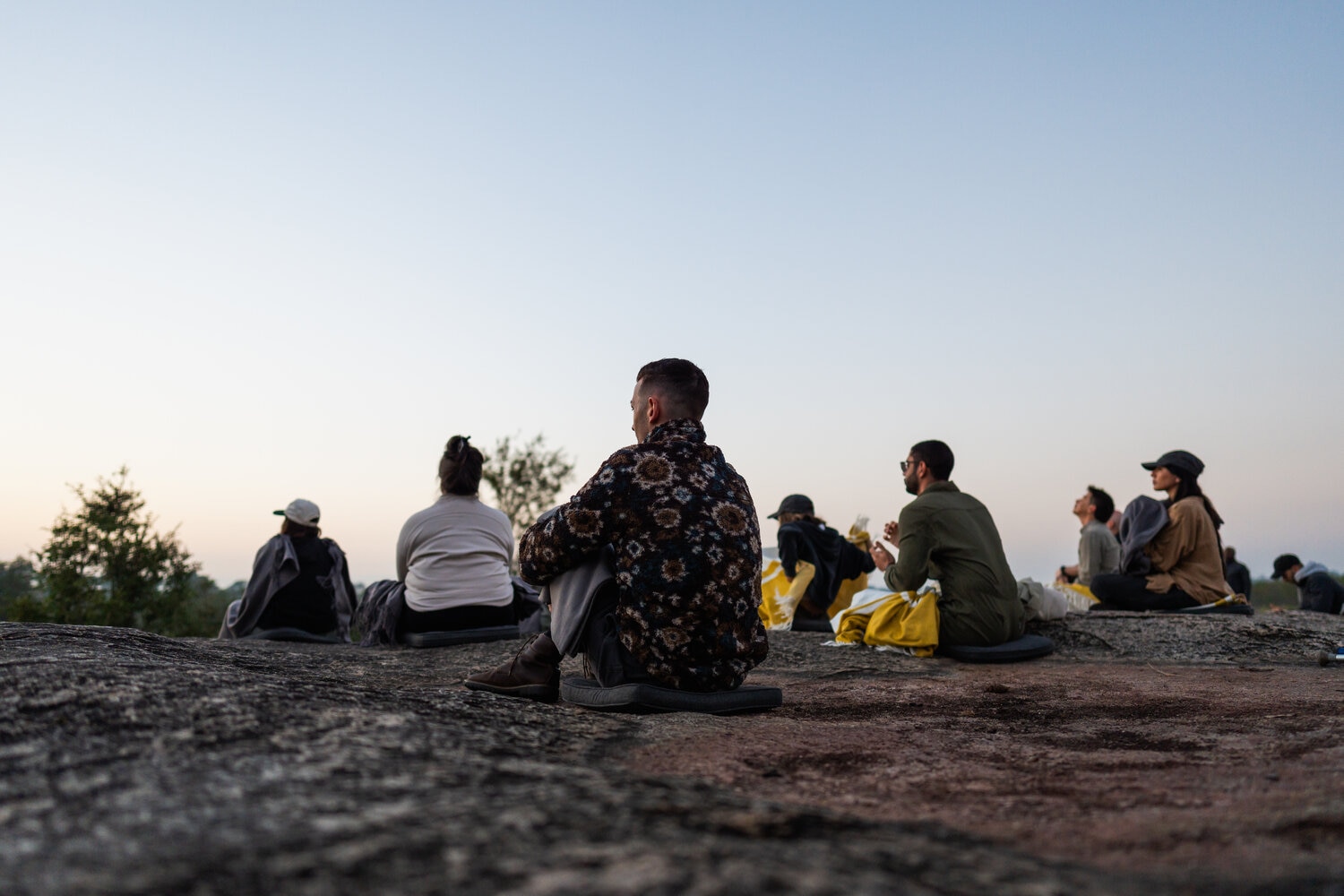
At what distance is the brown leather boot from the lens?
425cm

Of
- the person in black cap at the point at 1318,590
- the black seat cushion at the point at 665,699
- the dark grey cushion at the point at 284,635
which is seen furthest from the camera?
the person in black cap at the point at 1318,590

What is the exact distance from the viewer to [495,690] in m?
4.30

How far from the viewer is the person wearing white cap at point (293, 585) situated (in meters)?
8.63

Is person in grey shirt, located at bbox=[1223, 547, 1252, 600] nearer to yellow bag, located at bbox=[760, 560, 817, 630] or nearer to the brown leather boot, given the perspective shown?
yellow bag, located at bbox=[760, 560, 817, 630]

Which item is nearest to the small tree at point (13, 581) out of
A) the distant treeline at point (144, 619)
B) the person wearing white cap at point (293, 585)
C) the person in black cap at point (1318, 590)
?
the distant treeline at point (144, 619)

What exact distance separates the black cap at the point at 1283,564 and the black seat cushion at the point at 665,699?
46.3 feet

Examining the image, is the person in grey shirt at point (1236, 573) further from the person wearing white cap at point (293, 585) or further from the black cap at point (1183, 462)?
the person wearing white cap at point (293, 585)

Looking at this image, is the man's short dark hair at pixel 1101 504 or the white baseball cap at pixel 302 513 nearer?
the white baseball cap at pixel 302 513

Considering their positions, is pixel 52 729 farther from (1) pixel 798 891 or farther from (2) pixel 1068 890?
(2) pixel 1068 890

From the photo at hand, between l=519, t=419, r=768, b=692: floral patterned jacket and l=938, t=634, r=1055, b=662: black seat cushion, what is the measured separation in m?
3.16

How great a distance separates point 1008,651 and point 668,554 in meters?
3.79

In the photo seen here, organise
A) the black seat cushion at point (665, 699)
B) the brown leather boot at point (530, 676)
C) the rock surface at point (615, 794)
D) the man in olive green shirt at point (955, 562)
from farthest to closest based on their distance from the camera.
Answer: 1. the man in olive green shirt at point (955, 562)
2. the brown leather boot at point (530, 676)
3. the black seat cushion at point (665, 699)
4. the rock surface at point (615, 794)

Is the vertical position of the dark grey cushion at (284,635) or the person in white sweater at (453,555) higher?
the person in white sweater at (453,555)

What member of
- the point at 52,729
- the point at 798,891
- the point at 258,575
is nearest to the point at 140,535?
the point at 258,575
